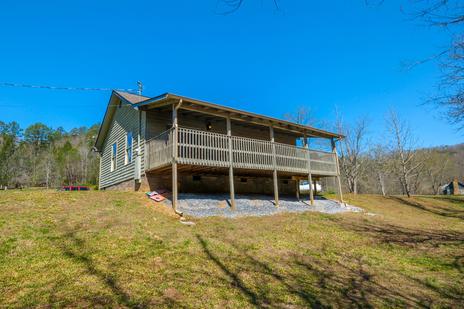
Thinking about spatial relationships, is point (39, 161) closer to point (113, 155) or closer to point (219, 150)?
point (113, 155)

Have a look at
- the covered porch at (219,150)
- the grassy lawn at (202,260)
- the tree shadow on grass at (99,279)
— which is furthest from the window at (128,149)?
the tree shadow on grass at (99,279)

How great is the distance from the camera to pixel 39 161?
4731 cm

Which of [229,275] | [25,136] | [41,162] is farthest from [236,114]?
[25,136]

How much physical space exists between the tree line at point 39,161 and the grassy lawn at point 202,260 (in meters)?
36.8

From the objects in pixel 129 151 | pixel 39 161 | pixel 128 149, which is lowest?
pixel 129 151

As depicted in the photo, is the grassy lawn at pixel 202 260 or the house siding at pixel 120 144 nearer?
the grassy lawn at pixel 202 260

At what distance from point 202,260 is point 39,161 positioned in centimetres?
5076

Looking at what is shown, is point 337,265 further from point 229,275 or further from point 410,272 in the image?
point 229,275

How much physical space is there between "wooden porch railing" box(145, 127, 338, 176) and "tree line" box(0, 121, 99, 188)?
112 ft

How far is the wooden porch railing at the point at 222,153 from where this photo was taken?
40.8 feet

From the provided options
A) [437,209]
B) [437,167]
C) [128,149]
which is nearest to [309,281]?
[128,149]

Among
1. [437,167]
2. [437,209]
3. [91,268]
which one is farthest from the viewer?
[437,167]

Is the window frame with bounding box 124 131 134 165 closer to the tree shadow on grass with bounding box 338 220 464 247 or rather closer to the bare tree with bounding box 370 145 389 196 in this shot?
the tree shadow on grass with bounding box 338 220 464 247

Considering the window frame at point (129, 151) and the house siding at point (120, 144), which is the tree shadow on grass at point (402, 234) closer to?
the house siding at point (120, 144)
